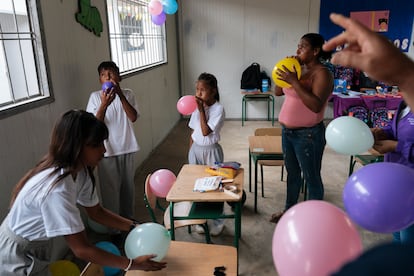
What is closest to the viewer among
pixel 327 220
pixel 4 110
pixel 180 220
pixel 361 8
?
pixel 327 220

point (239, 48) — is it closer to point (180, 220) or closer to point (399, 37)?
point (399, 37)

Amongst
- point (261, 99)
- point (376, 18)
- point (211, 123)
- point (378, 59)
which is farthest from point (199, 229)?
point (376, 18)

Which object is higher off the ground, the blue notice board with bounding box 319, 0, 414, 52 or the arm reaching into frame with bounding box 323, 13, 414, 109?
the blue notice board with bounding box 319, 0, 414, 52

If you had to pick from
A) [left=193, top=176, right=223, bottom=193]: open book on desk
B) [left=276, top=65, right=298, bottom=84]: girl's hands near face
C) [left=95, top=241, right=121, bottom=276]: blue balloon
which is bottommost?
[left=95, top=241, right=121, bottom=276]: blue balloon

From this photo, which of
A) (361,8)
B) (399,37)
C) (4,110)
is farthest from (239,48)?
(4,110)

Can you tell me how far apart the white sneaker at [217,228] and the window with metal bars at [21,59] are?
1.61m

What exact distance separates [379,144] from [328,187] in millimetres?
1857

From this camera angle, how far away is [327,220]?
36.4 inches

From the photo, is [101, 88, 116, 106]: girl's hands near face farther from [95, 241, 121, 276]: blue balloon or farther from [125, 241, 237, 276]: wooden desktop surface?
[125, 241, 237, 276]: wooden desktop surface

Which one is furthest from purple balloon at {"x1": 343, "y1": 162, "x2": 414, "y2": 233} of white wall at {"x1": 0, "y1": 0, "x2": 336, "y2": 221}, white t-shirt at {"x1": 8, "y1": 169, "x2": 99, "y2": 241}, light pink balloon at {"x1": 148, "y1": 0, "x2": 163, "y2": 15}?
light pink balloon at {"x1": 148, "y1": 0, "x2": 163, "y2": 15}

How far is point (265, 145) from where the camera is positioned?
9.76ft

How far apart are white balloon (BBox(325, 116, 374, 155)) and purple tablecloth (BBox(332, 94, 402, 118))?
3.78m

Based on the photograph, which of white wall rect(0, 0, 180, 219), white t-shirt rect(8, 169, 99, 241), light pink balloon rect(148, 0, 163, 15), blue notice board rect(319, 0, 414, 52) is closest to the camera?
white t-shirt rect(8, 169, 99, 241)

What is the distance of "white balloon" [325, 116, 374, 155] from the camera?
1.86 m
